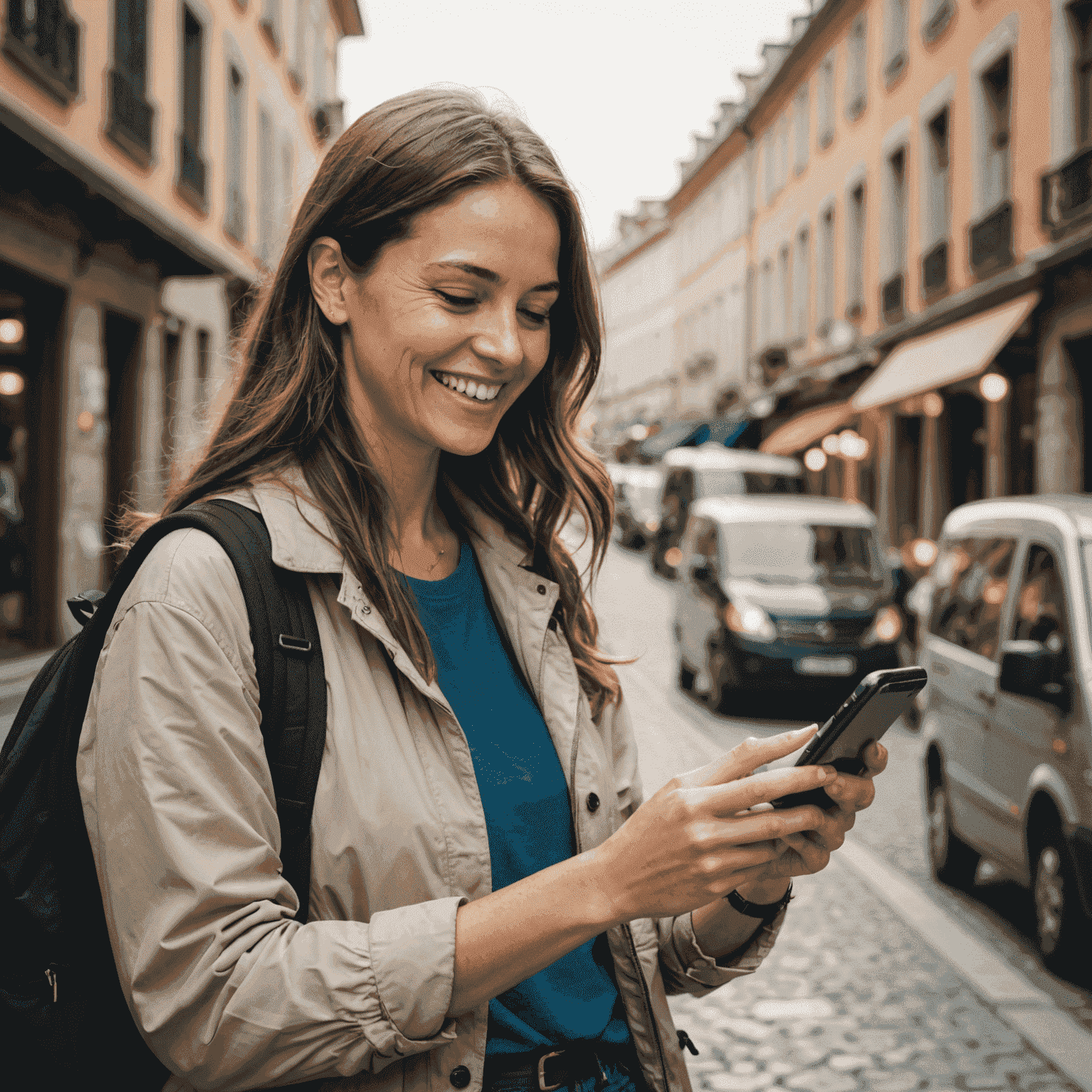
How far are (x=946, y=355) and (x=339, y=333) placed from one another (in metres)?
16.6

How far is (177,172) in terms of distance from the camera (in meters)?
16.2

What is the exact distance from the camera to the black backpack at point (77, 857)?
1415 millimetres

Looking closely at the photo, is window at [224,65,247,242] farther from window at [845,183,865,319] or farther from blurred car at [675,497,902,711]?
window at [845,183,865,319]

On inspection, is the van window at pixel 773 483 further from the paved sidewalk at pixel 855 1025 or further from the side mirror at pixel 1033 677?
the side mirror at pixel 1033 677

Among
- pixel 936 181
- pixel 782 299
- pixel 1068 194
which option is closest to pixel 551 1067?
pixel 1068 194

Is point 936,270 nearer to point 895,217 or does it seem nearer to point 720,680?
point 895,217

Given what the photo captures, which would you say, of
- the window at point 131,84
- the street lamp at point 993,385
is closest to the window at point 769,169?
the street lamp at point 993,385

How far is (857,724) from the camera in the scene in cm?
148

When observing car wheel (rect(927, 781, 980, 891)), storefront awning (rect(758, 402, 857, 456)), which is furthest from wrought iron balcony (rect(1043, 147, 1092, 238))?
car wheel (rect(927, 781, 980, 891))

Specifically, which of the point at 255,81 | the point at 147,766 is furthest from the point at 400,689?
the point at 255,81

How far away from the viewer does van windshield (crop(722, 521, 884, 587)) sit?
11930mm

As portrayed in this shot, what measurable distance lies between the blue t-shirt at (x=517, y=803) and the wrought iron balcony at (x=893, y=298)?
21719mm

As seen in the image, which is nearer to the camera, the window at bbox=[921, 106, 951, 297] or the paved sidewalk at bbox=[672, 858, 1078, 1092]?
the paved sidewalk at bbox=[672, 858, 1078, 1092]

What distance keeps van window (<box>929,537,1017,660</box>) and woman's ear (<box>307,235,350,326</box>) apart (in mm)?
4734
